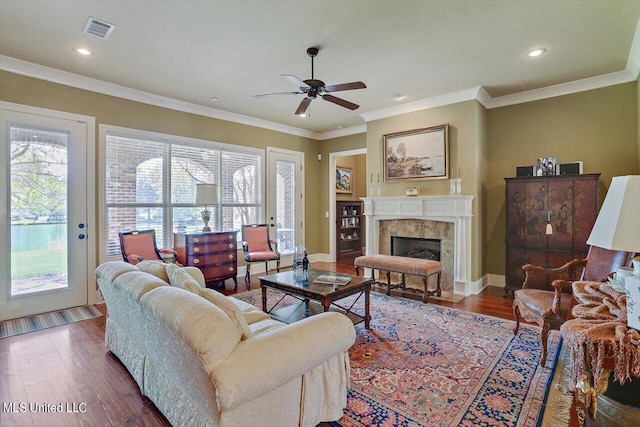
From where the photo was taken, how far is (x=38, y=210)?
12.3 ft

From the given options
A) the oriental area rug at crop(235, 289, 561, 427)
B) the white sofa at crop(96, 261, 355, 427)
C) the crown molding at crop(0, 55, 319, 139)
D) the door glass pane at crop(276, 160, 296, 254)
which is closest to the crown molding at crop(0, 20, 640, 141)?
the crown molding at crop(0, 55, 319, 139)

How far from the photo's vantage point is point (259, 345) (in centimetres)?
147

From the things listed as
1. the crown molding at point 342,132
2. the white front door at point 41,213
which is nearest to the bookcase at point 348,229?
the crown molding at point 342,132

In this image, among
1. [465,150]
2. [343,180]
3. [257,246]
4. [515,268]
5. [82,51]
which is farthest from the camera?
[343,180]

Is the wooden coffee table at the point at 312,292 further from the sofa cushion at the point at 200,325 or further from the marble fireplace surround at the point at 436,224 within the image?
the marble fireplace surround at the point at 436,224

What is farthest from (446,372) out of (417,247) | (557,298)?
(417,247)

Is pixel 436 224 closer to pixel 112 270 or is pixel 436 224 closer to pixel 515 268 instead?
pixel 515 268

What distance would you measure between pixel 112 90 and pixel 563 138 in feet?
20.4

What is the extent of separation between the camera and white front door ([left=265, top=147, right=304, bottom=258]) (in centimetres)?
631

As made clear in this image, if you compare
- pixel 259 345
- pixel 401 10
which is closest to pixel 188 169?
pixel 401 10

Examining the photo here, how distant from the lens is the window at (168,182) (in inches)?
173

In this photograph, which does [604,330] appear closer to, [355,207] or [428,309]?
[428,309]

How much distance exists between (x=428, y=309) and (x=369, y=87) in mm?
3039

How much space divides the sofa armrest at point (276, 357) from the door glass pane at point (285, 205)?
4.80 metres
